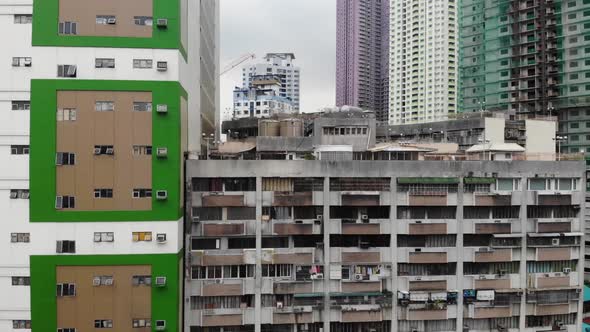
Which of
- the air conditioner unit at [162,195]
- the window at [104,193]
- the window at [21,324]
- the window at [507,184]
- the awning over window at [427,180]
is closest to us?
the window at [21,324]

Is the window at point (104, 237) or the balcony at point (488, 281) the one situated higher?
the window at point (104, 237)

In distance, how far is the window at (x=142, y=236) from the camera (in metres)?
26.4

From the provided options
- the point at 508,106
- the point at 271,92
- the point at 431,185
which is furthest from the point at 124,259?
the point at 271,92

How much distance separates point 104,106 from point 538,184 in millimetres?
25257

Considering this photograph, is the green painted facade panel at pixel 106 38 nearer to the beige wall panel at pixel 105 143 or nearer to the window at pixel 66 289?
the beige wall panel at pixel 105 143

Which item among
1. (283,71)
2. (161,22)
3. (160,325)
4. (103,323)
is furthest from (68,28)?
(283,71)

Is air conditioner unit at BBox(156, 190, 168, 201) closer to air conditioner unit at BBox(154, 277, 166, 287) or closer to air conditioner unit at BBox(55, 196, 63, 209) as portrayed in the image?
air conditioner unit at BBox(154, 277, 166, 287)

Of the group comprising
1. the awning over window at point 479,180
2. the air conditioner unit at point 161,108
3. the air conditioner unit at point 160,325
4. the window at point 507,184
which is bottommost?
the air conditioner unit at point 160,325

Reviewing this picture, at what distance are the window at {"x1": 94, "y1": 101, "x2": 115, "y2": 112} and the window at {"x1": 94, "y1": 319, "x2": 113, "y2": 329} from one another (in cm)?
1065

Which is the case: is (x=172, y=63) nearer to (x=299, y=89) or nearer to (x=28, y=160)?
(x=28, y=160)

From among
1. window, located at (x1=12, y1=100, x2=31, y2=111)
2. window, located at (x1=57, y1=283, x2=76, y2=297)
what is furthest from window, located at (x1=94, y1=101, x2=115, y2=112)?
window, located at (x1=57, y1=283, x2=76, y2=297)

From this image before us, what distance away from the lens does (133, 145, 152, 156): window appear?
26.5m

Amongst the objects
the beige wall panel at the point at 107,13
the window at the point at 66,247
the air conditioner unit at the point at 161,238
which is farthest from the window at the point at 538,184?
the window at the point at 66,247

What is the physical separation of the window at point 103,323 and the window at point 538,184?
2499 cm
